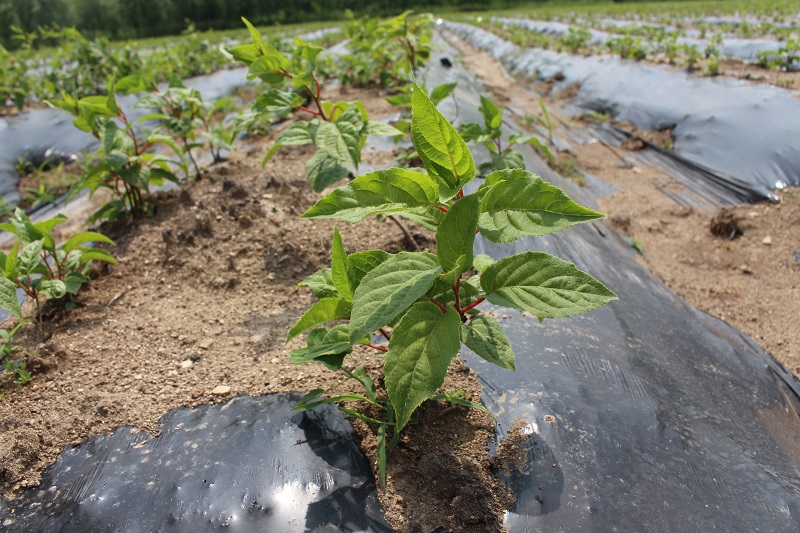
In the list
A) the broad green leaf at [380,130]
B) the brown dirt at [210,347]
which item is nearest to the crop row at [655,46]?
the broad green leaf at [380,130]

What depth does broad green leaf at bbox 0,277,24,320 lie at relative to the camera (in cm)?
166

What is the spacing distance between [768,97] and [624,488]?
5.47 meters

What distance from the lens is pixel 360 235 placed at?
8.10 ft

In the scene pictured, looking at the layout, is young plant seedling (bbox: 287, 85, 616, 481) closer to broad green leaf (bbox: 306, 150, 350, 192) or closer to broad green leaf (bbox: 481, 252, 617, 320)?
broad green leaf (bbox: 481, 252, 617, 320)

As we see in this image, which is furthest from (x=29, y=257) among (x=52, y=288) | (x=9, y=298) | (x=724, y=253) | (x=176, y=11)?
(x=176, y=11)

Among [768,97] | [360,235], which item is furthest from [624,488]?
[768,97]

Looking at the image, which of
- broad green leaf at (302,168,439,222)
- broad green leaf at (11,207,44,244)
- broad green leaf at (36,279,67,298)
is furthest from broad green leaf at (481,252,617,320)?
broad green leaf at (11,207,44,244)

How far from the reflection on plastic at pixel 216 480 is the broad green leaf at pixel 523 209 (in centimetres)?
70

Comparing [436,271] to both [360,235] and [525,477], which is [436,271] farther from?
[360,235]

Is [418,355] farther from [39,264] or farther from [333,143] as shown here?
[39,264]

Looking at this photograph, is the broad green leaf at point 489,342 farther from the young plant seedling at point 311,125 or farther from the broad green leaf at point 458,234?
the young plant seedling at point 311,125

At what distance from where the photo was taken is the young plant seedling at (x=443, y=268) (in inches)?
38.7

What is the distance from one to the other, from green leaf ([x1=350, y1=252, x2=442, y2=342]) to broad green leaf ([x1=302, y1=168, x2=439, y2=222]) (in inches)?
4.6

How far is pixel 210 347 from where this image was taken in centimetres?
180
